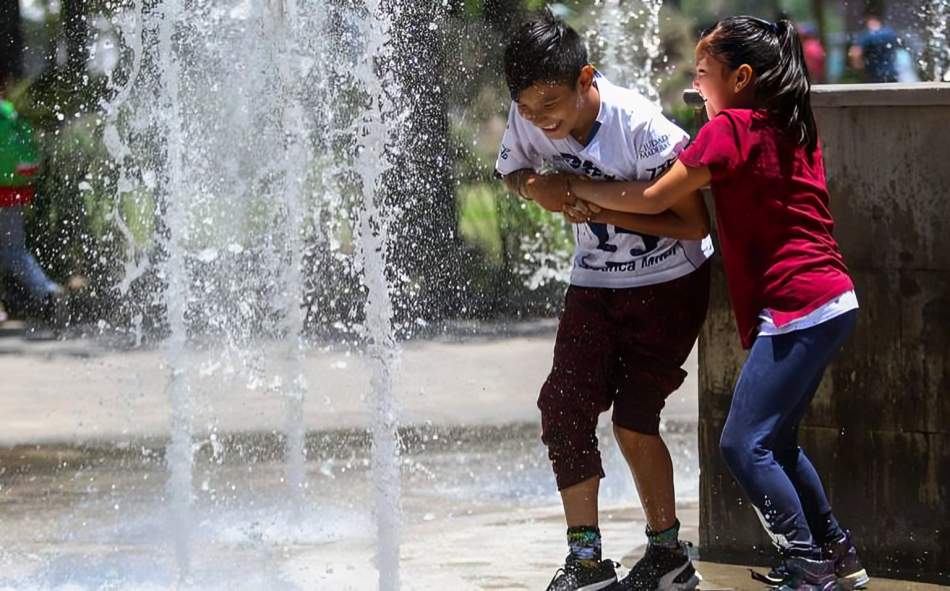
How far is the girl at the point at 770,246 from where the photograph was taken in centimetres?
341

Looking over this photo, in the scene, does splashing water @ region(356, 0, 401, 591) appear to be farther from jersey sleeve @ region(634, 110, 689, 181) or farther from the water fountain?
jersey sleeve @ region(634, 110, 689, 181)

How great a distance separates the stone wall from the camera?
3879mm

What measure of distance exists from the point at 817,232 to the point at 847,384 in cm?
67

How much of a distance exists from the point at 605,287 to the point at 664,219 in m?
0.23

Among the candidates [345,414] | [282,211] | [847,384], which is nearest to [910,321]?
[847,384]

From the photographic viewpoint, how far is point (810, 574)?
3432 mm

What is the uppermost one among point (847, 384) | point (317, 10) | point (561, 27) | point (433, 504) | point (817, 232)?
point (317, 10)

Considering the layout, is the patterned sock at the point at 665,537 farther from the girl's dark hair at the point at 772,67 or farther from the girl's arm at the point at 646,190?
the girl's dark hair at the point at 772,67

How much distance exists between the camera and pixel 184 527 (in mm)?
5074

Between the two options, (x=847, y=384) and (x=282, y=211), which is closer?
(x=847, y=384)

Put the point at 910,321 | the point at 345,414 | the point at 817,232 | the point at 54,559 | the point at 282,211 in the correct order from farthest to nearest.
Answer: the point at 282,211, the point at 345,414, the point at 54,559, the point at 910,321, the point at 817,232

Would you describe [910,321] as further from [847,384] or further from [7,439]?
[7,439]

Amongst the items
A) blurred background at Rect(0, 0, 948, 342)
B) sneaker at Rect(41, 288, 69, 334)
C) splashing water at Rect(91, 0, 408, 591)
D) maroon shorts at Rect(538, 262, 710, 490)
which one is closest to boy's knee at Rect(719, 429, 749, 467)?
maroon shorts at Rect(538, 262, 710, 490)

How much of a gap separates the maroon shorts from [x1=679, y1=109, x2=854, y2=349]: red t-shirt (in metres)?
0.24
